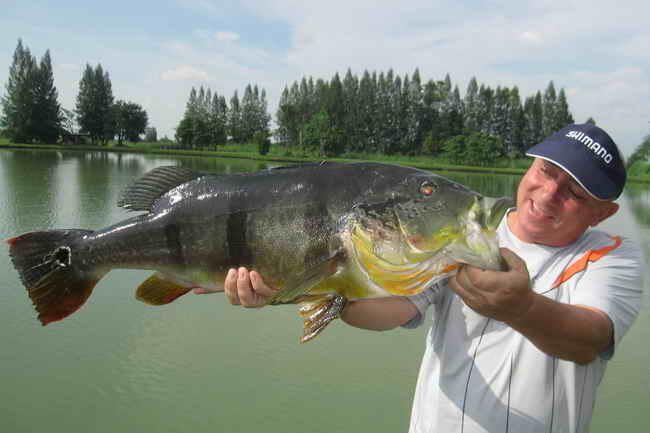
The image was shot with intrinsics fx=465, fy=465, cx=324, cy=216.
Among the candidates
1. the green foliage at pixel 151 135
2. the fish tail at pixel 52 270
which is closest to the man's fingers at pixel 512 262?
the fish tail at pixel 52 270

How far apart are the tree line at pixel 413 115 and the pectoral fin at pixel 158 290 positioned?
68863 mm

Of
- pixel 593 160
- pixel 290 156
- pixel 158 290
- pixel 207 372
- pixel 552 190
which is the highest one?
pixel 593 160

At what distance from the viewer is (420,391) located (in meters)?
2.52

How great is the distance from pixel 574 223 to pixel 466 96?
8134 cm

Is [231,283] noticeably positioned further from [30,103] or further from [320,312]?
[30,103]

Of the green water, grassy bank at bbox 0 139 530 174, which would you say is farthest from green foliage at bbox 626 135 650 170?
the green water

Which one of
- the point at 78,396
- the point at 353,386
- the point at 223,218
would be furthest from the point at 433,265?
the point at 78,396

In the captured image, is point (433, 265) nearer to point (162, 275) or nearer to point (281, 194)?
point (281, 194)

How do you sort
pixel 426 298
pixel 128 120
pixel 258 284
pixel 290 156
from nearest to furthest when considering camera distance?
pixel 258 284 → pixel 426 298 → pixel 290 156 → pixel 128 120

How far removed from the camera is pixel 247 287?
2.16 m

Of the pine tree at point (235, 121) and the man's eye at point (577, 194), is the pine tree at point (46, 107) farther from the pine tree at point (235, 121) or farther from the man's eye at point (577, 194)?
the man's eye at point (577, 194)

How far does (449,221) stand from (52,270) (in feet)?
6.75

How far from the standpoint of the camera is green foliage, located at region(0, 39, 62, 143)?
65.5 m

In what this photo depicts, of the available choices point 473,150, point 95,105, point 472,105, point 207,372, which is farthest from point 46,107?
point 207,372
